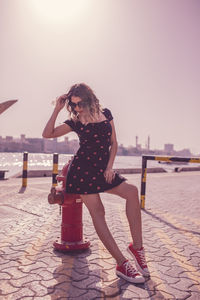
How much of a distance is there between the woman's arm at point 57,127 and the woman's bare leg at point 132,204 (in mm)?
752

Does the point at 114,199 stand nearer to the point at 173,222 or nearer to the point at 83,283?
the point at 173,222

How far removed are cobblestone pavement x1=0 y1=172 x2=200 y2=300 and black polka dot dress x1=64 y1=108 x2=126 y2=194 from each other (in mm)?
860

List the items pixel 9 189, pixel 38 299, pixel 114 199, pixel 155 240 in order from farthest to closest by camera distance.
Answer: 1. pixel 9 189
2. pixel 114 199
3. pixel 155 240
4. pixel 38 299

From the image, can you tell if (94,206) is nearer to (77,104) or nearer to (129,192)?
(129,192)

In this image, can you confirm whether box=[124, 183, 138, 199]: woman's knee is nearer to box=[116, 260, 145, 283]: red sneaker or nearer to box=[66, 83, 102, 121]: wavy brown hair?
box=[116, 260, 145, 283]: red sneaker

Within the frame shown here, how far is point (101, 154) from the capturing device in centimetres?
274

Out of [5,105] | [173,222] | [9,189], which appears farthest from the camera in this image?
[9,189]

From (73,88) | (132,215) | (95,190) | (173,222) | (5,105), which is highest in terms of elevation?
(73,88)

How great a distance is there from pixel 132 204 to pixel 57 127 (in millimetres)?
1058

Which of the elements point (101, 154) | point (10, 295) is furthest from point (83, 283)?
point (101, 154)

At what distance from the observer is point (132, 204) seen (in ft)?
9.00

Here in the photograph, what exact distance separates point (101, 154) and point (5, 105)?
1204 mm

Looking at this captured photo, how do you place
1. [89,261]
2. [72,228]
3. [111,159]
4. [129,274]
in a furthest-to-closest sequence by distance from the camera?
[72,228], [89,261], [111,159], [129,274]

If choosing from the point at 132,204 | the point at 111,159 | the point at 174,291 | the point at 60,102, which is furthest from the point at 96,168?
the point at 174,291
